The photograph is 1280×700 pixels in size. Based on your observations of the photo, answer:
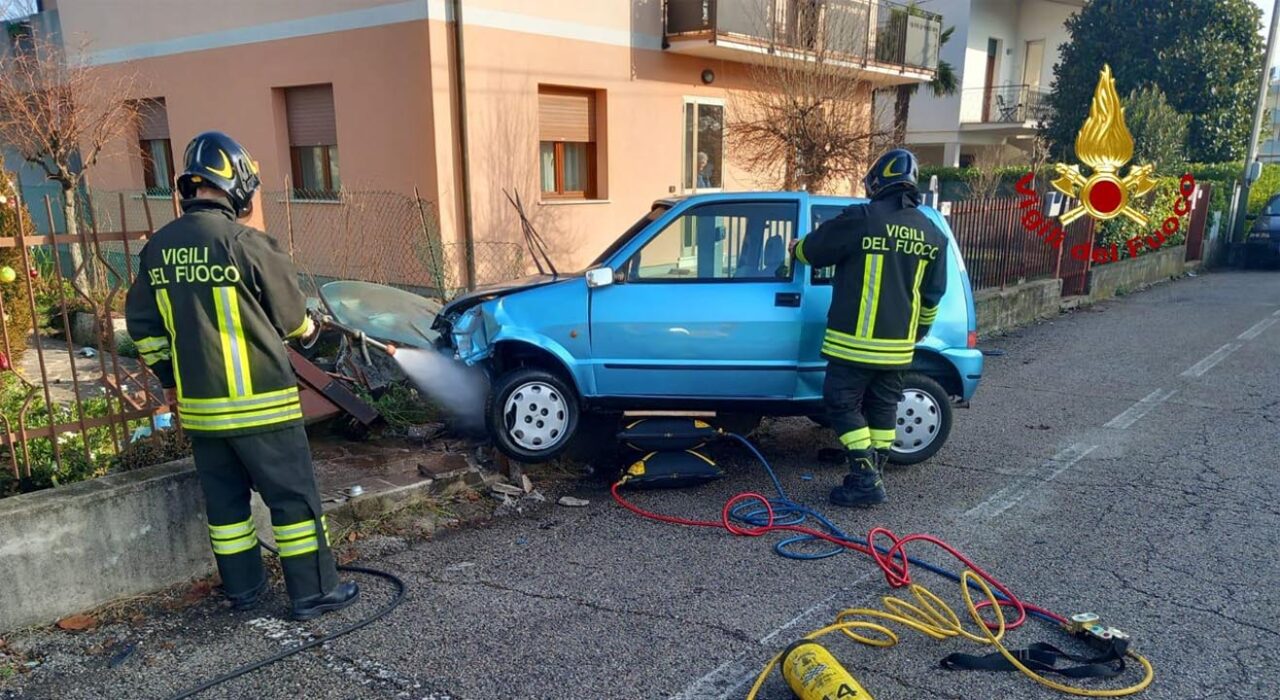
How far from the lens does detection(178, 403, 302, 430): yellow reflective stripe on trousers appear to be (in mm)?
3557

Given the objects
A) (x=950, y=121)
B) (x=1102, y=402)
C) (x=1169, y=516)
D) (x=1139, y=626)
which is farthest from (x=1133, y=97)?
(x=1139, y=626)

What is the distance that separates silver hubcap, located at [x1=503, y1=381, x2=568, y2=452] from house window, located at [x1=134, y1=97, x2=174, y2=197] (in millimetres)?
11958

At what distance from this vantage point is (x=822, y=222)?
553cm

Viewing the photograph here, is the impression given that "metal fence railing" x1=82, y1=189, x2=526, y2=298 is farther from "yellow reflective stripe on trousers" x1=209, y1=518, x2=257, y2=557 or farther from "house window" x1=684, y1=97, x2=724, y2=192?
"yellow reflective stripe on trousers" x1=209, y1=518, x2=257, y2=557

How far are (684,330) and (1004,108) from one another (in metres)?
27.9

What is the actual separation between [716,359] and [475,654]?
2.58 metres

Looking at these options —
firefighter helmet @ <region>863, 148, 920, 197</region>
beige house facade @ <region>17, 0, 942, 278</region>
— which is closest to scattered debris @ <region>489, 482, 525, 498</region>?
firefighter helmet @ <region>863, 148, 920, 197</region>

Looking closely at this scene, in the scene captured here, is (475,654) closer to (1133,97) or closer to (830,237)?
(830,237)

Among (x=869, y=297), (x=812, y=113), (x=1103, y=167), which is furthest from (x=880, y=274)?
(x=1103, y=167)

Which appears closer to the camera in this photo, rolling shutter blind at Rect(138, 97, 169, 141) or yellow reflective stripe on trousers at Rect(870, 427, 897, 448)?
yellow reflective stripe on trousers at Rect(870, 427, 897, 448)

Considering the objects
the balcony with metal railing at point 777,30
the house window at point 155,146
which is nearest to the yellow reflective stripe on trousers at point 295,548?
the balcony with metal railing at point 777,30

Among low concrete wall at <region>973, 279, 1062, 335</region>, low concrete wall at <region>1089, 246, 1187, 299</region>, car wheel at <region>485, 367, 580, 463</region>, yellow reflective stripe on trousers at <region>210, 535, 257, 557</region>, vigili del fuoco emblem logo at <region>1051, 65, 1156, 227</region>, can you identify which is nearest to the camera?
yellow reflective stripe on trousers at <region>210, 535, 257, 557</region>

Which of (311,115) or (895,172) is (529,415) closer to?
(895,172)

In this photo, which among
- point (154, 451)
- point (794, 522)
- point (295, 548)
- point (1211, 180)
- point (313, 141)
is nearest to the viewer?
point (295, 548)
